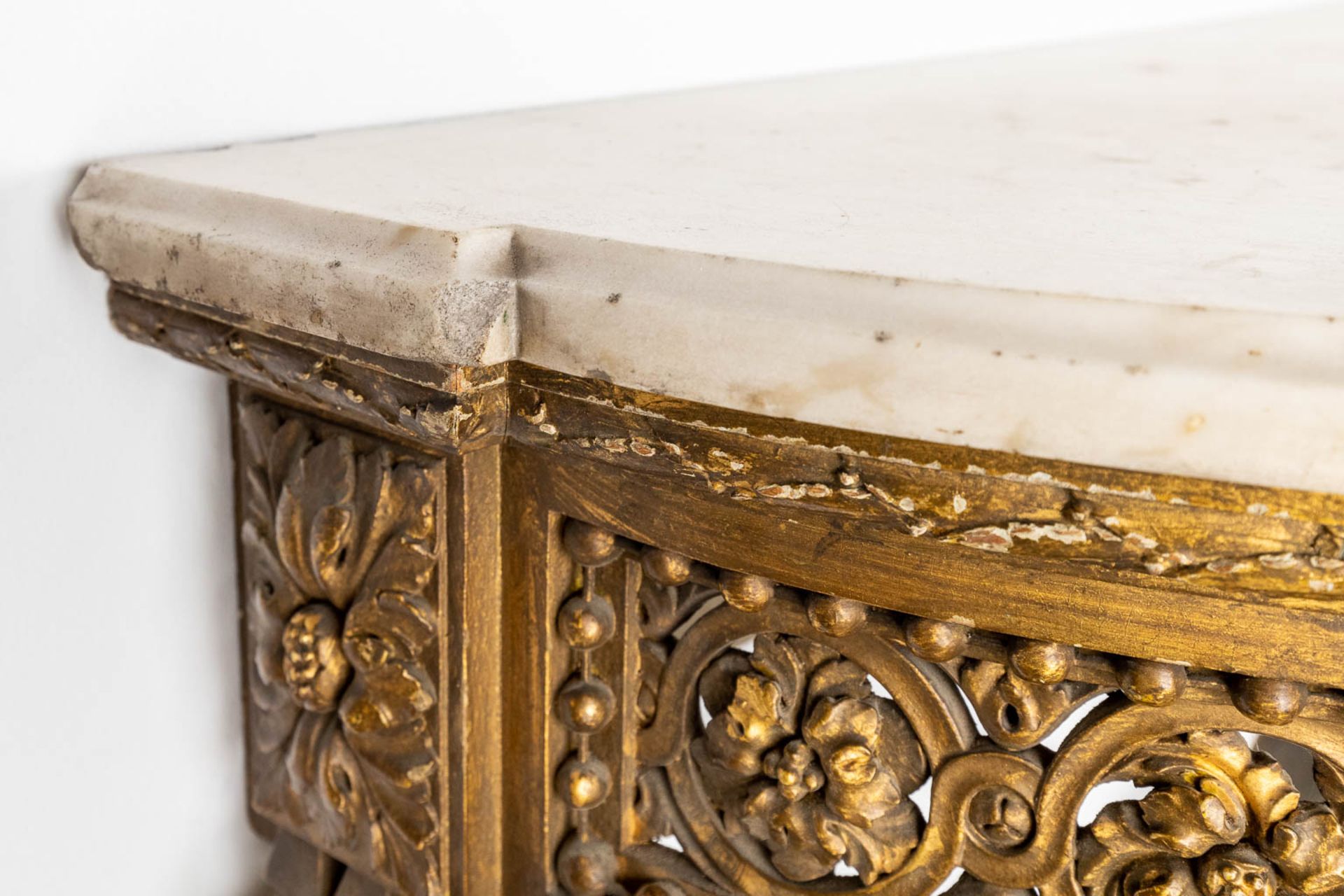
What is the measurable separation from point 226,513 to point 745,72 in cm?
48

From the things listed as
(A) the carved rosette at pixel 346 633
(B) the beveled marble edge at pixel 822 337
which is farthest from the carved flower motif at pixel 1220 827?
(A) the carved rosette at pixel 346 633

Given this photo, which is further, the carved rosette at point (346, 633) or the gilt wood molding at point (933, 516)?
the carved rosette at point (346, 633)

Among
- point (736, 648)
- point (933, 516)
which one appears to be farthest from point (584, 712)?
point (933, 516)

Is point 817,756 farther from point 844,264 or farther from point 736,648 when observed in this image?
point 844,264

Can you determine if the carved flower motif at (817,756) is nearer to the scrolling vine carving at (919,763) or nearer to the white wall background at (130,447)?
the scrolling vine carving at (919,763)

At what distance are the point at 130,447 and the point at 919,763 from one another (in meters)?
0.37

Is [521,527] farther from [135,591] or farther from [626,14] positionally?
[626,14]

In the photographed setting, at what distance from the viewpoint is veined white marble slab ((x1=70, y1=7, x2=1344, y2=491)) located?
12.4 inches

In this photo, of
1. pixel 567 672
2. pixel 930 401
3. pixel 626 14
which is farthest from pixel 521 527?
pixel 626 14

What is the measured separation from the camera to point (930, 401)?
0.34m

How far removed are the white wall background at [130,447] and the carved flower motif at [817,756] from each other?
296 mm

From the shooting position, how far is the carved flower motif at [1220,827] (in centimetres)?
38

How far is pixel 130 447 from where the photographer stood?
0.58 metres

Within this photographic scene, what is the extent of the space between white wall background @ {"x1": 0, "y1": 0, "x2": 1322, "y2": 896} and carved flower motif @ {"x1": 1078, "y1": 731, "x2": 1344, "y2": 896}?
432mm
